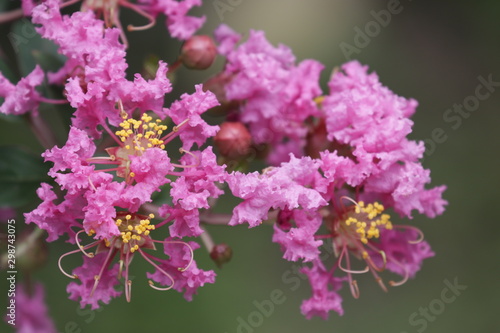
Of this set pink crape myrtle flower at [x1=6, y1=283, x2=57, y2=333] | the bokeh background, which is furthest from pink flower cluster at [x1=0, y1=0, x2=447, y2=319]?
the bokeh background

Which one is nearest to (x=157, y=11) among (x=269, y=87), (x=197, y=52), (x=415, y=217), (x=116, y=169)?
(x=197, y=52)

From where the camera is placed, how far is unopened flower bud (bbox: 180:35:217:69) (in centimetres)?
131

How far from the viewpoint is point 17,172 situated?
4.16ft

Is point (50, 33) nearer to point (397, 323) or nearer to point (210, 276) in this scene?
point (210, 276)

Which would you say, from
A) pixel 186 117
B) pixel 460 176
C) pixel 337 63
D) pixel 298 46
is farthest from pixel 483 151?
pixel 186 117

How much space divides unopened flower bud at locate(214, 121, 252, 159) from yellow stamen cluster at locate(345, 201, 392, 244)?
26 cm

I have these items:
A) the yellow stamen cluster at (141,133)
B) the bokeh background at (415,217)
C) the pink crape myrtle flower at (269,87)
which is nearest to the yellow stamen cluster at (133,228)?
the yellow stamen cluster at (141,133)

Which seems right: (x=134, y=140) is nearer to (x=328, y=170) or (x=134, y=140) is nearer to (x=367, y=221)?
(x=328, y=170)

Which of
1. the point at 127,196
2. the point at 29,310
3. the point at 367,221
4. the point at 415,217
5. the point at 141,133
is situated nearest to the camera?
the point at 127,196

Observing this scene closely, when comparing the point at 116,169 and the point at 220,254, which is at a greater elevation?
the point at 116,169

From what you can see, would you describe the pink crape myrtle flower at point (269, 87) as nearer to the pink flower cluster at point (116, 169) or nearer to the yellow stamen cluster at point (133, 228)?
the pink flower cluster at point (116, 169)

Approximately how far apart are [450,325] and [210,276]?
73.4 inches

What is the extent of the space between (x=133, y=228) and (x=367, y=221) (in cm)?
46

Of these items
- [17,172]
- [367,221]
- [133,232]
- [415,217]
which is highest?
[367,221]
